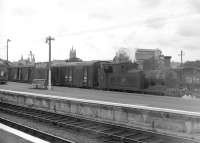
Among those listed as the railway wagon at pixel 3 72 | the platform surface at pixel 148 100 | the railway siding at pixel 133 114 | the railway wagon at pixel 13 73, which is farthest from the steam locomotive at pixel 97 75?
the railway siding at pixel 133 114

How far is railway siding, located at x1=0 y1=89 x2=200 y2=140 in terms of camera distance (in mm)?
9984

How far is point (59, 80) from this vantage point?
37219mm

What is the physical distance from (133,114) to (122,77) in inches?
588

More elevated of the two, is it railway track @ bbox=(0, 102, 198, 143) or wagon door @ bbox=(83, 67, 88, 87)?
wagon door @ bbox=(83, 67, 88, 87)

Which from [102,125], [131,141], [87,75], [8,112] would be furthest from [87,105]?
[87,75]

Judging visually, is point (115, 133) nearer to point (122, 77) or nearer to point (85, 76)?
point (122, 77)

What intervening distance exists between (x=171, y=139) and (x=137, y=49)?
2855 inches

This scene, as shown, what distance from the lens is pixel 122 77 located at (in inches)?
1054

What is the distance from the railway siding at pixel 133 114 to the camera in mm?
9984

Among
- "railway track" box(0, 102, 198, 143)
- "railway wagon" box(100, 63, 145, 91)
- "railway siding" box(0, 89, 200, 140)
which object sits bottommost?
"railway track" box(0, 102, 198, 143)

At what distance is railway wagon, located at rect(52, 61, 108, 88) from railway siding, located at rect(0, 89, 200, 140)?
1308 cm

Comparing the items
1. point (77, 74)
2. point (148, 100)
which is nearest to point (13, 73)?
point (77, 74)

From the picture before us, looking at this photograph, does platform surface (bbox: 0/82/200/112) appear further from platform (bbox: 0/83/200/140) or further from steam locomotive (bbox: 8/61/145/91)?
steam locomotive (bbox: 8/61/145/91)

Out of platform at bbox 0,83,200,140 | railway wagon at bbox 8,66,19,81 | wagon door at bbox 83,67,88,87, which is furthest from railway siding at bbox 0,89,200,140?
railway wagon at bbox 8,66,19,81
